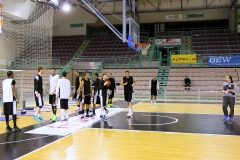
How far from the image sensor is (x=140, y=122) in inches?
347

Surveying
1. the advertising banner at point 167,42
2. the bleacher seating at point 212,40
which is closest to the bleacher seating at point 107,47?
the advertising banner at point 167,42

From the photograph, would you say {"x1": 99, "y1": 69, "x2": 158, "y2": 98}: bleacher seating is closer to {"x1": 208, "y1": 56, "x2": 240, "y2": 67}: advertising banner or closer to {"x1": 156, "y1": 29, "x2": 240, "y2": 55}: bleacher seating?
{"x1": 208, "y1": 56, "x2": 240, "y2": 67}: advertising banner

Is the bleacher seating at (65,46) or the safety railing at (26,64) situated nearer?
the safety railing at (26,64)

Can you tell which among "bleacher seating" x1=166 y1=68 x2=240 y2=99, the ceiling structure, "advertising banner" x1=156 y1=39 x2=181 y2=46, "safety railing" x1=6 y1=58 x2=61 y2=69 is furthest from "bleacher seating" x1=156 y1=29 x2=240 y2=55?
"safety railing" x1=6 y1=58 x2=61 y2=69

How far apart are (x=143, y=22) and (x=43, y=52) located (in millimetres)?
16735

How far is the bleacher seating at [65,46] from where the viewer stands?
27523 millimetres

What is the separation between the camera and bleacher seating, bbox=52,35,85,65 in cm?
2752

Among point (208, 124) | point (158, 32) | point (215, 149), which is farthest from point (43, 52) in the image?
point (158, 32)

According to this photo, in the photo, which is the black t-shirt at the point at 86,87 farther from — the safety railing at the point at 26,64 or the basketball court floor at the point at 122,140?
the safety railing at the point at 26,64

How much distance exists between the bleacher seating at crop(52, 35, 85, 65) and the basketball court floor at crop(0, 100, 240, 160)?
1918 cm

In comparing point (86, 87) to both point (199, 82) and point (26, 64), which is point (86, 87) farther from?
point (199, 82)

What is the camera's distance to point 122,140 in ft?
20.3

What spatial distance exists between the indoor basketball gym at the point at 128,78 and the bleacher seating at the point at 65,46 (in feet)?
0.41

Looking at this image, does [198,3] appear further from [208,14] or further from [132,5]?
[132,5]
